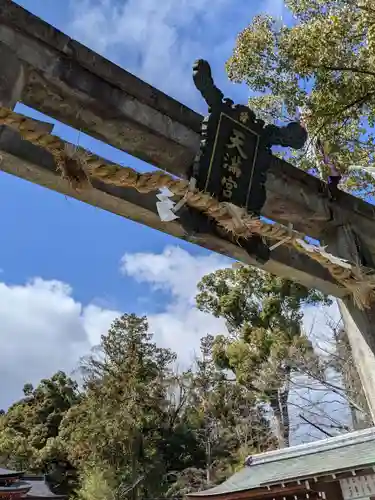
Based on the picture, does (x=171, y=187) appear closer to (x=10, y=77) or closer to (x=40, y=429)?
(x=10, y=77)

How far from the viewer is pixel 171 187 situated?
1983mm

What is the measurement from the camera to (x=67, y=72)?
6.90 ft

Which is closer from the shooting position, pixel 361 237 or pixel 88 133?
pixel 88 133

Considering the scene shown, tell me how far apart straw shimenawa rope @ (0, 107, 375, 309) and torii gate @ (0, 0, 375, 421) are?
2 centimetres

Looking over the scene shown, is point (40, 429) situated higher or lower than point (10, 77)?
lower

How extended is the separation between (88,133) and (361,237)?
6.64 feet

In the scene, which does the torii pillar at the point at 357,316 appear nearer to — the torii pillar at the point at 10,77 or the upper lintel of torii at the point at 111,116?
the upper lintel of torii at the point at 111,116

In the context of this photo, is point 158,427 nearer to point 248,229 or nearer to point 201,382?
point 201,382

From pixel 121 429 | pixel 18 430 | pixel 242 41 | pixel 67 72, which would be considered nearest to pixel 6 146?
pixel 67 72

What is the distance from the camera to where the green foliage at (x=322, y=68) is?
6.26 metres

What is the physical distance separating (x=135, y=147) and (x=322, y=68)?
16.1 ft

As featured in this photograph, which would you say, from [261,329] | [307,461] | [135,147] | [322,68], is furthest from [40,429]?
[135,147]

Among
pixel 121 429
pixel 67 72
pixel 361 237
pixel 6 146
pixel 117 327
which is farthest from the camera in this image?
pixel 117 327

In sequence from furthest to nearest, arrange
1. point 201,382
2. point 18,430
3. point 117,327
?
point 18,430
point 117,327
point 201,382
